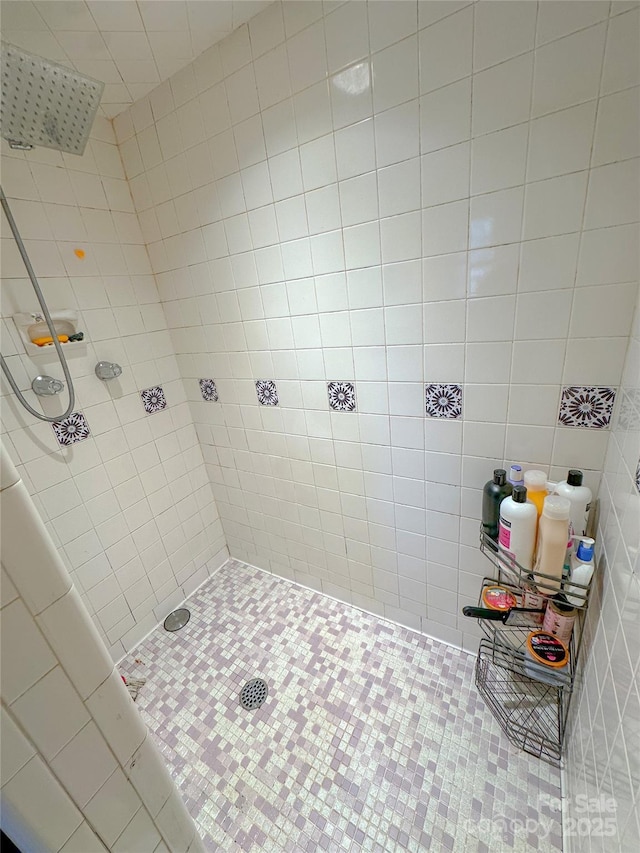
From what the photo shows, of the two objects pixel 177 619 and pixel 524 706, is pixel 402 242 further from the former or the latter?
pixel 177 619

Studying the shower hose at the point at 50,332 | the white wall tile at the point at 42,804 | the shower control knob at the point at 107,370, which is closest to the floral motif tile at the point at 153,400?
the shower control knob at the point at 107,370

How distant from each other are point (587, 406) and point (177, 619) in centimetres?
196

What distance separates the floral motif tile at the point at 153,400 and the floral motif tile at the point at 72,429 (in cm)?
26

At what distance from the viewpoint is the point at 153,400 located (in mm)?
1578

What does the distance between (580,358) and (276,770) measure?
157 cm

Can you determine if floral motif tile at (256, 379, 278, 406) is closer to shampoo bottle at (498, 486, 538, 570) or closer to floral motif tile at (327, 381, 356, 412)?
floral motif tile at (327, 381, 356, 412)

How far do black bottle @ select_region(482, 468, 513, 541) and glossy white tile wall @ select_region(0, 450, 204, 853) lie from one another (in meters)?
0.97

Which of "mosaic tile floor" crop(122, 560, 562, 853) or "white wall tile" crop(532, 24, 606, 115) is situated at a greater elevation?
"white wall tile" crop(532, 24, 606, 115)

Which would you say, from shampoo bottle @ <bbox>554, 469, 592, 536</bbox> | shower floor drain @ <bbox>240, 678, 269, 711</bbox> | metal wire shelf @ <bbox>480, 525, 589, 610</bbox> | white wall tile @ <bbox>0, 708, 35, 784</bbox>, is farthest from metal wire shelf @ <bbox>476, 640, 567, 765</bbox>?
white wall tile @ <bbox>0, 708, 35, 784</bbox>

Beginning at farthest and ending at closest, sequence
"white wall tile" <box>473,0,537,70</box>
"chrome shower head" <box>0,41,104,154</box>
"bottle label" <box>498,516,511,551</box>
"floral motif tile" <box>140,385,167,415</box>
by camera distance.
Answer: "floral motif tile" <box>140,385,167,415</box>, "bottle label" <box>498,516,511,551</box>, "chrome shower head" <box>0,41,104,154</box>, "white wall tile" <box>473,0,537,70</box>

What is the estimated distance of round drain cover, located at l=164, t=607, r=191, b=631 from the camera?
1.68 m

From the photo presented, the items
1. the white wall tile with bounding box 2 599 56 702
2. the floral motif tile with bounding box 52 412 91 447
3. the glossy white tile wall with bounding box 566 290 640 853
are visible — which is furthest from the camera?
the floral motif tile with bounding box 52 412 91 447

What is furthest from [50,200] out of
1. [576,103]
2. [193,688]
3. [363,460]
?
[193,688]

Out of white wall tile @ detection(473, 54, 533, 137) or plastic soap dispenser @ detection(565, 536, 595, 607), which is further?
plastic soap dispenser @ detection(565, 536, 595, 607)
